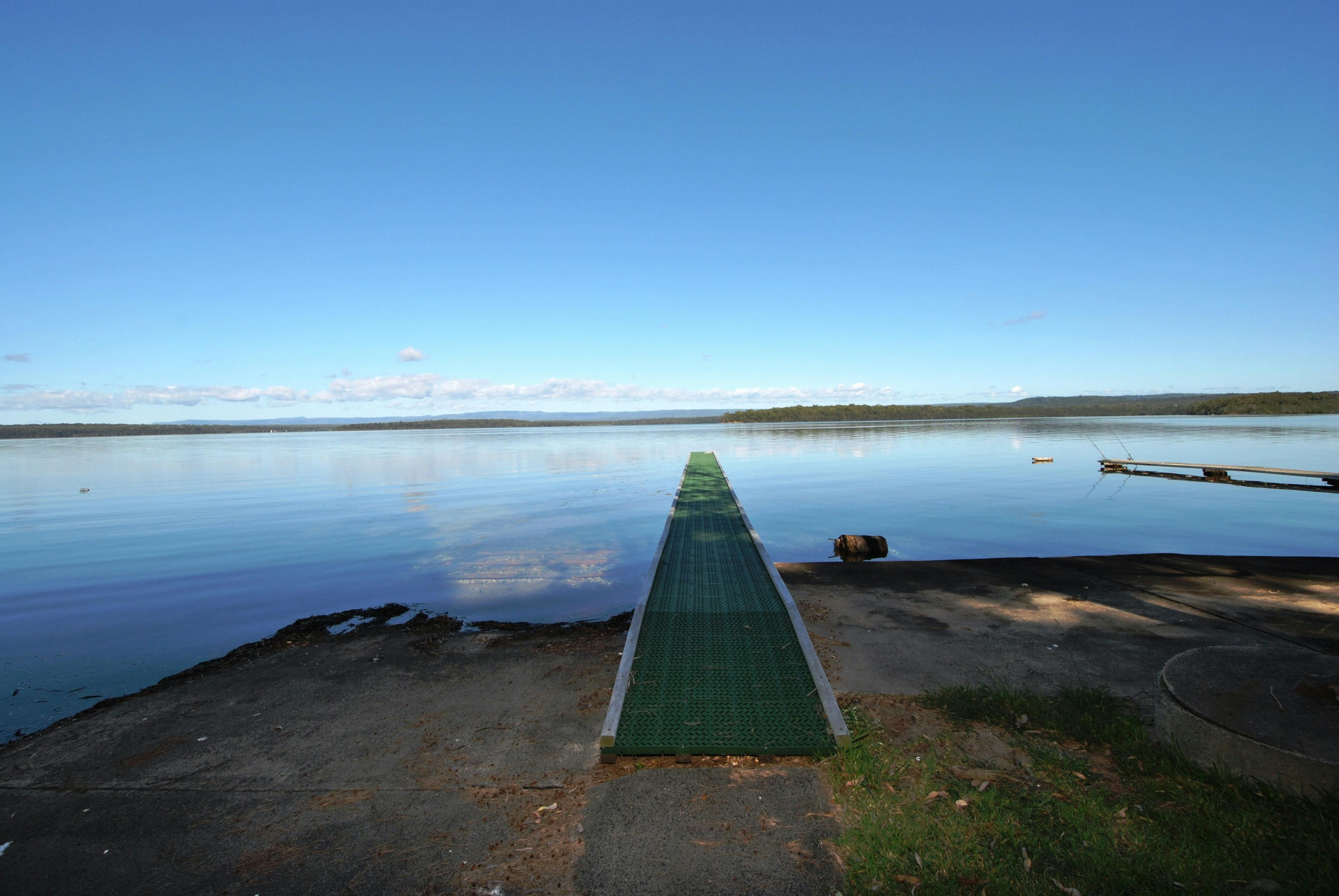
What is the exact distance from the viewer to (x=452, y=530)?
16266 millimetres

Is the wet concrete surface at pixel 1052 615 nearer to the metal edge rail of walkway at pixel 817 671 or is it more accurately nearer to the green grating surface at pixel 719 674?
the metal edge rail of walkway at pixel 817 671

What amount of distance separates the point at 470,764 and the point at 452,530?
1270cm

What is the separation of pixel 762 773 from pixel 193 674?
5.95 m

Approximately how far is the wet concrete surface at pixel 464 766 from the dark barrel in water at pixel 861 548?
502cm

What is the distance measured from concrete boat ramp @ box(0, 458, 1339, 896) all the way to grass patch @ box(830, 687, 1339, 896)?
1.10ft

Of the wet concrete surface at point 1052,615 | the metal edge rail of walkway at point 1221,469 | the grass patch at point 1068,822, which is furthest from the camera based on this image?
the metal edge rail of walkway at point 1221,469

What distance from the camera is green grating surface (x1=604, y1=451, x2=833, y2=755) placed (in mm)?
4379

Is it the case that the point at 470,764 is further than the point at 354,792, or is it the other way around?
the point at 470,764

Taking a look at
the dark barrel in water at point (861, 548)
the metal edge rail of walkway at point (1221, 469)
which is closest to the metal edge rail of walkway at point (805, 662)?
the dark barrel in water at point (861, 548)

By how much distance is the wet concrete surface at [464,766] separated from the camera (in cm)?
326

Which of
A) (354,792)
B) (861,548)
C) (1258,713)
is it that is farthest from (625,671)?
(861,548)

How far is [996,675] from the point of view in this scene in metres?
5.65

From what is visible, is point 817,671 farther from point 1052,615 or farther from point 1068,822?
point 1052,615

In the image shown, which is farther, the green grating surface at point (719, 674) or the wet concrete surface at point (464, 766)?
the green grating surface at point (719, 674)
